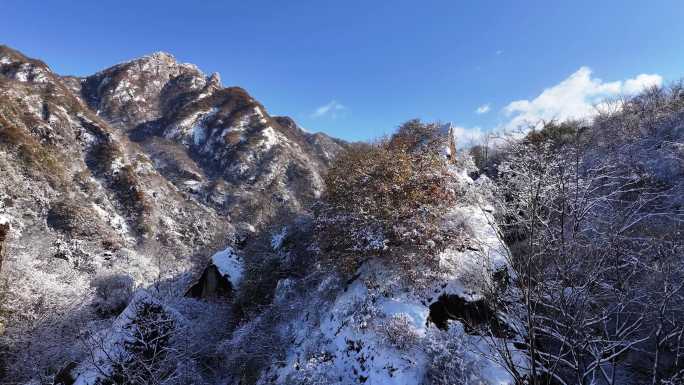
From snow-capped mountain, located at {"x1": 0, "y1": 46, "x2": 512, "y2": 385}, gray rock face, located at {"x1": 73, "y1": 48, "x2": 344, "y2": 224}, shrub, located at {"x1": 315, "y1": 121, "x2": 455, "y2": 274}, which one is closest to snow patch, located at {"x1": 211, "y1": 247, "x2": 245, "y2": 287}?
snow-capped mountain, located at {"x1": 0, "y1": 46, "x2": 512, "y2": 385}

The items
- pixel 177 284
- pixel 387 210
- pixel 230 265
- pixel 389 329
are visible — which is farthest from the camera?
pixel 177 284

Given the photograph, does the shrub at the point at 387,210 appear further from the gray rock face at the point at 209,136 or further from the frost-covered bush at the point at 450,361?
the gray rock face at the point at 209,136

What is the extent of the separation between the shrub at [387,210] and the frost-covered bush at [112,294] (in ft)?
47.6

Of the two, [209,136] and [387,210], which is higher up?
[209,136]

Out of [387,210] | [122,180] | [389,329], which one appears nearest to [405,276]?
[389,329]

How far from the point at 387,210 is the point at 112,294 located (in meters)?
18.5

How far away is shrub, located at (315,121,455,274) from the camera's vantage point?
1038 cm

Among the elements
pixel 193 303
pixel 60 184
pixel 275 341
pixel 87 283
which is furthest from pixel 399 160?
pixel 60 184

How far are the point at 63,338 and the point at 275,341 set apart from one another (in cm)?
1253

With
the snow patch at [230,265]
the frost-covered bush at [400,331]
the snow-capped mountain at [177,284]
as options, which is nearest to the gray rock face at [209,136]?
the snow-capped mountain at [177,284]

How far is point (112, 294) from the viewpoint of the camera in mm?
20000

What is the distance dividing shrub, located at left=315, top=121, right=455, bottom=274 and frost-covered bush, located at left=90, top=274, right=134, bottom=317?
14.5 meters

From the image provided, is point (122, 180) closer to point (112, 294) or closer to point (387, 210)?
point (112, 294)

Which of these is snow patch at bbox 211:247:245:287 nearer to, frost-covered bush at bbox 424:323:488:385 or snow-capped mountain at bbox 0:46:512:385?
snow-capped mountain at bbox 0:46:512:385
